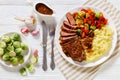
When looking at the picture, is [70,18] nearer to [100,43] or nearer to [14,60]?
[100,43]

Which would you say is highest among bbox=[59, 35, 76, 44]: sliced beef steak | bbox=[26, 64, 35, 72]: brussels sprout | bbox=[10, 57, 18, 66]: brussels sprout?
bbox=[59, 35, 76, 44]: sliced beef steak

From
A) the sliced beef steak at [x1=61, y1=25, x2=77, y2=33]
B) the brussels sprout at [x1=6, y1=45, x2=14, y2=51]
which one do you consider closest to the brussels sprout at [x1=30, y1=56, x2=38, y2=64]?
the brussels sprout at [x1=6, y1=45, x2=14, y2=51]

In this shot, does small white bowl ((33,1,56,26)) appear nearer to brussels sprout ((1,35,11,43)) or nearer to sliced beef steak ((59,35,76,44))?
sliced beef steak ((59,35,76,44))

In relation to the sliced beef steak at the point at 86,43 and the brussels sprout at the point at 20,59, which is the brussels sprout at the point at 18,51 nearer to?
the brussels sprout at the point at 20,59

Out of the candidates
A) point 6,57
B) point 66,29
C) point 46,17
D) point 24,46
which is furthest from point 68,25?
point 6,57

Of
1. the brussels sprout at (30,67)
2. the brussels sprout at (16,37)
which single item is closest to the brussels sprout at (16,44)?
the brussels sprout at (16,37)

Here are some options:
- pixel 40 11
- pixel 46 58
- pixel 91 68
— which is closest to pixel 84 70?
pixel 91 68
